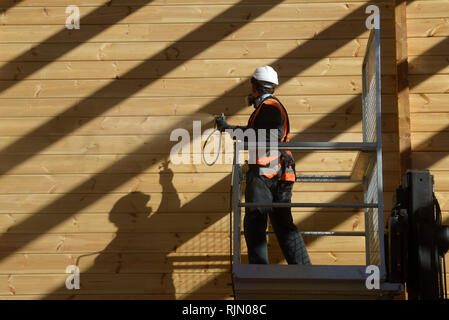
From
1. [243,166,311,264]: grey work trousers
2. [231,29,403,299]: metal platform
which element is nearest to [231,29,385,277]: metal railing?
[231,29,403,299]: metal platform

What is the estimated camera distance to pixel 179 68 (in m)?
6.85

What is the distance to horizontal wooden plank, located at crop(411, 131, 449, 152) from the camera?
21.8ft

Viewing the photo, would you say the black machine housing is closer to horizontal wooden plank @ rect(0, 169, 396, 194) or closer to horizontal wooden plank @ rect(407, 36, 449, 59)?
horizontal wooden plank @ rect(0, 169, 396, 194)

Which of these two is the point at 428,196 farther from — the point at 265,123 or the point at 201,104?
the point at 201,104

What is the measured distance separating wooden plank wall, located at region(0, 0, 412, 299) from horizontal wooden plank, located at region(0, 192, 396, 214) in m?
0.01

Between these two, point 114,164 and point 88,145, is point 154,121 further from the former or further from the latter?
point 88,145

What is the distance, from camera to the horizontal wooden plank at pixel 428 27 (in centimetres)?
682

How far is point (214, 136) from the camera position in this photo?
22.1 feet

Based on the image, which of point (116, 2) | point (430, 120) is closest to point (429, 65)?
point (430, 120)

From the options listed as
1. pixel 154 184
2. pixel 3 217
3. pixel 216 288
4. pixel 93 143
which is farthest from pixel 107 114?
pixel 216 288

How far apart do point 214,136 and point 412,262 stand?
266 centimetres

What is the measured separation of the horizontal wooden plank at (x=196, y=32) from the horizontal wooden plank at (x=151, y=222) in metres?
1.66

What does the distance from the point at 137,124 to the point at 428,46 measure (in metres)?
2.79
